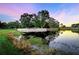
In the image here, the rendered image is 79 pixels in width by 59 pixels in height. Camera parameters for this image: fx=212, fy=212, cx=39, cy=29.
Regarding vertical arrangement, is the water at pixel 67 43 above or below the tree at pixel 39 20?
below

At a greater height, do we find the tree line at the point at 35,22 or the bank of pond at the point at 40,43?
the tree line at the point at 35,22

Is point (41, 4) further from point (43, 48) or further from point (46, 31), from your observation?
point (43, 48)

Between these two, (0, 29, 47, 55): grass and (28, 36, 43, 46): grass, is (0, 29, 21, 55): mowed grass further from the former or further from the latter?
(28, 36, 43, 46): grass

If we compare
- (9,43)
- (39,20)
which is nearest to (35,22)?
(39,20)

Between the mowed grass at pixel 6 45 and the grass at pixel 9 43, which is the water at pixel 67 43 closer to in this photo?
the grass at pixel 9 43

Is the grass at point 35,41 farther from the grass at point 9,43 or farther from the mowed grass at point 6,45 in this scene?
the mowed grass at point 6,45

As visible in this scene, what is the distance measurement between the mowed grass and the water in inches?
12.7

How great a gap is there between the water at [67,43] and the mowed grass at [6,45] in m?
0.32

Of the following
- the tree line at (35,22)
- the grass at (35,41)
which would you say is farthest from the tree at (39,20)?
the grass at (35,41)

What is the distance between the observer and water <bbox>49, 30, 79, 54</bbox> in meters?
1.83

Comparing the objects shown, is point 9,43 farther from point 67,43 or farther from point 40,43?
point 67,43

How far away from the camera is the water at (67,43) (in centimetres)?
183

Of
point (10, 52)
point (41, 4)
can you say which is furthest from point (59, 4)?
point (10, 52)
